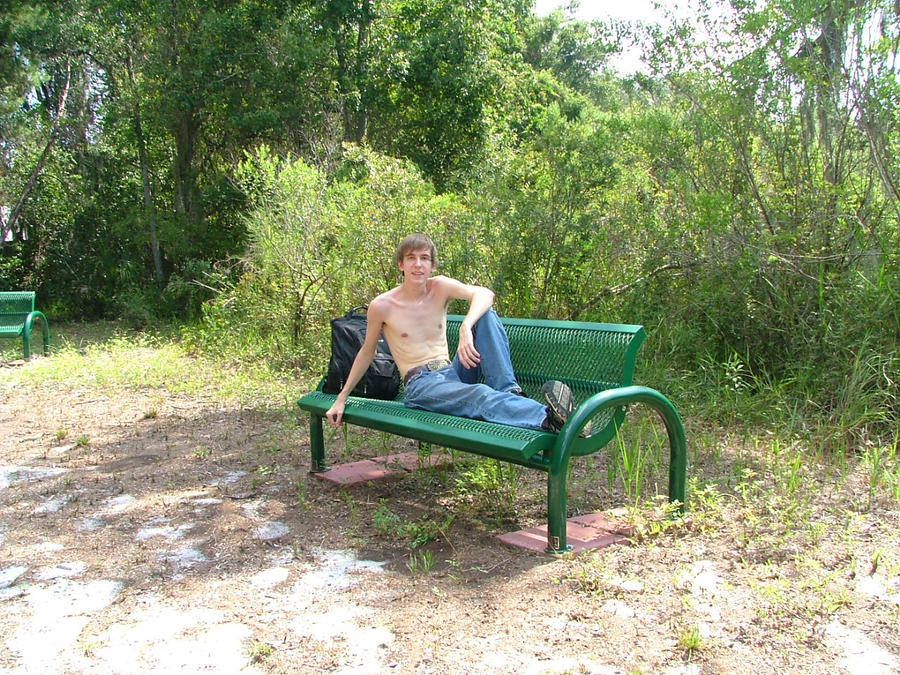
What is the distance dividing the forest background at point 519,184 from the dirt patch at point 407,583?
1.79 m

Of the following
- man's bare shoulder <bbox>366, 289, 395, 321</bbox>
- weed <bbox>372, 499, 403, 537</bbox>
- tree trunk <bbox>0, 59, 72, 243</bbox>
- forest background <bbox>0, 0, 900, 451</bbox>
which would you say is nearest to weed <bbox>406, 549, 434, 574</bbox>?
weed <bbox>372, 499, 403, 537</bbox>

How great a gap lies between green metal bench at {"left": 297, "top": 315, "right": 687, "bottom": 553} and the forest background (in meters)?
1.79

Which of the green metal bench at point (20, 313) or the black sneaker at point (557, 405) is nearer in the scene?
the black sneaker at point (557, 405)

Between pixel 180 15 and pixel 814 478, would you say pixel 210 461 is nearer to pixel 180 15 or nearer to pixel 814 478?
pixel 814 478

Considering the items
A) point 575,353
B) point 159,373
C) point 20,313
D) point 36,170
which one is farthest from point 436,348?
point 36,170

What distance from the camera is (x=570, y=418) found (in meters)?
3.31

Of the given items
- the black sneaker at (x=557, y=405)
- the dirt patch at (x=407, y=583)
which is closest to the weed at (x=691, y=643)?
the dirt patch at (x=407, y=583)

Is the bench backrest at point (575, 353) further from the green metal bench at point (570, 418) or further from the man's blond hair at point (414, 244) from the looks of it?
the man's blond hair at point (414, 244)

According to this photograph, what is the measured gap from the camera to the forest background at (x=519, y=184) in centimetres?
565

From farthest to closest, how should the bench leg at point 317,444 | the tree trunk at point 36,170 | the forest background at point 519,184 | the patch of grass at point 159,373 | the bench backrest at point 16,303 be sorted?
the tree trunk at point 36,170 < the bench backrest at point 16,303 < the patch of grass at point 159,373 < the forest background at point 519,184 < the bench leg at point 317,444

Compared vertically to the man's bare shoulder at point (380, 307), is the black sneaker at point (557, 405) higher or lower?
lower

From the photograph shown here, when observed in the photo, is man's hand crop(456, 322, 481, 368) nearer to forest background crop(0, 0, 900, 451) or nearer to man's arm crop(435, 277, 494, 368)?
man's arm crop(435, 277, 494, 368)

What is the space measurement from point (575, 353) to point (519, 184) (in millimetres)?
3335

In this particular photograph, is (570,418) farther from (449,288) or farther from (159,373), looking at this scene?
(159,373)
